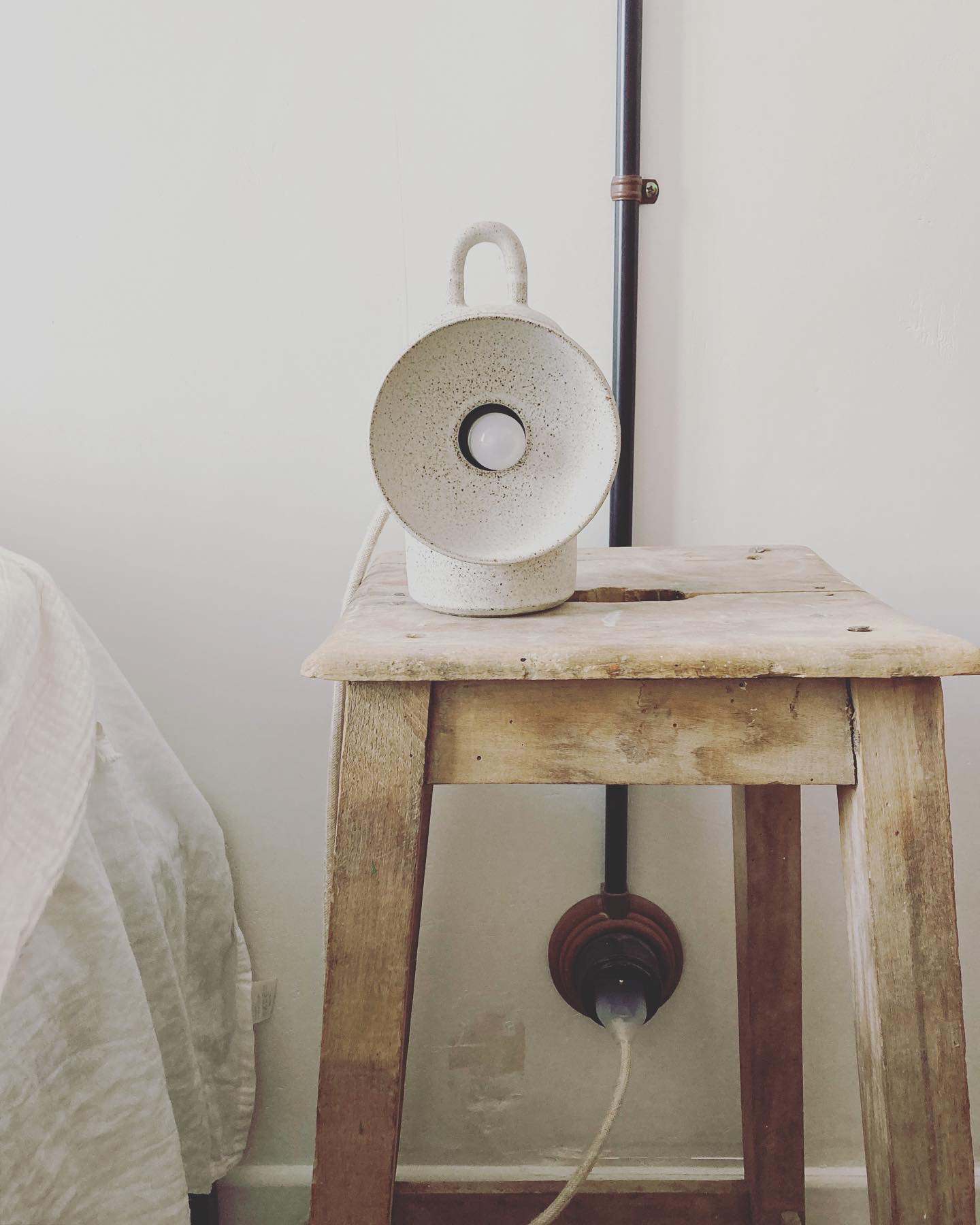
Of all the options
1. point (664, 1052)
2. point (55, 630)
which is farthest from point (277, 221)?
point (664, 1052)

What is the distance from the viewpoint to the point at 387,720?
590 mm

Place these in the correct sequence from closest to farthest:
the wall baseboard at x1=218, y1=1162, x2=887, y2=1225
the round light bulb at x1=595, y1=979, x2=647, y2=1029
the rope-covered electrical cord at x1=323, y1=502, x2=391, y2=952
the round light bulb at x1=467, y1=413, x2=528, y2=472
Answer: the round light bulb at x1=467, y1=413, x2=528, y2=472 < the rope-covered electrical cord at x1=323, y1=502, x2=391, y2=952 < the round light bulb at x1=595, y1=979, x2=647, y2=1029 < the wall baseboard at x1=218, y1=1162, x2=887, y2=1225

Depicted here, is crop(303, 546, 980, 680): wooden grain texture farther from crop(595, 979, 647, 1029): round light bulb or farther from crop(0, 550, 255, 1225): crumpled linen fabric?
crop(595, 979, 647, 1029): round light bulb

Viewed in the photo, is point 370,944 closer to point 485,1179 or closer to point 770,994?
point 770,994

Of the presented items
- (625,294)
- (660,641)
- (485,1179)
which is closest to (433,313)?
(625,294)

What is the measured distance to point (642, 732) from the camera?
592 mm

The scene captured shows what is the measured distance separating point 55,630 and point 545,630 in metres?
0.38

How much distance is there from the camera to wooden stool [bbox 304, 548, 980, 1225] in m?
0.57

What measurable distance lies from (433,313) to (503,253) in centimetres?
27

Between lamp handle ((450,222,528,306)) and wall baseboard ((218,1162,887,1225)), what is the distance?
94cm

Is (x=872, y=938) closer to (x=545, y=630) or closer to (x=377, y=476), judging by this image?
(x=545, y=630)

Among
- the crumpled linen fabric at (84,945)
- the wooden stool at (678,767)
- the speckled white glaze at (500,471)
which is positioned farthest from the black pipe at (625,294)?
the crumpled linen fabric at (84,945)

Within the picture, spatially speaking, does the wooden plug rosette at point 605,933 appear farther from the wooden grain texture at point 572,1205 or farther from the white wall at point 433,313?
the wooden grain texture at point 572,1205

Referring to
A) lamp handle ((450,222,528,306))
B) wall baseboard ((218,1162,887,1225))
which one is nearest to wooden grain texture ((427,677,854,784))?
lamp handle ((450,222,528,306))
